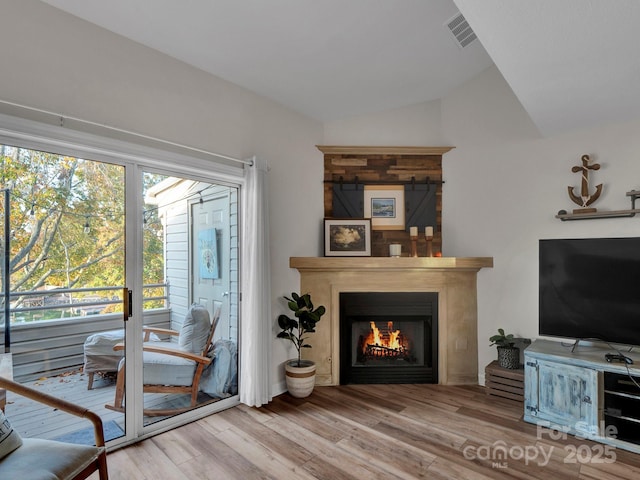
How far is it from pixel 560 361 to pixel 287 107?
320 cm

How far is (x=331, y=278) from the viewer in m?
3.58

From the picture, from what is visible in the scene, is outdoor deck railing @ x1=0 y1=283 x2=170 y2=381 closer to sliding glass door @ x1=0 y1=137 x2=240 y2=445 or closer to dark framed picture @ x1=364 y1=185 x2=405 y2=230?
sliding glass door @ x1=0 y1=137 x2=240 y2=445

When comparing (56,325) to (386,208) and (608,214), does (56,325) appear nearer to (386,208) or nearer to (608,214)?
(386,208)

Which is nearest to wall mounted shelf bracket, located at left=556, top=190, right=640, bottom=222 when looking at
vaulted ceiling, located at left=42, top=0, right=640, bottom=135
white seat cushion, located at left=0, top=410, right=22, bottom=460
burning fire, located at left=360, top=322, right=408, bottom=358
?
vaulted ceiling, located at left=42, top=0, right=640, bottom=135

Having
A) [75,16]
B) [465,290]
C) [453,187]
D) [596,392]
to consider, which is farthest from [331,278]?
[75,16]

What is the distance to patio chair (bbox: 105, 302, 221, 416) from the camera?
8.48ft

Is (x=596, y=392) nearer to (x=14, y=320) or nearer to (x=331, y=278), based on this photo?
(x=331, y=278)

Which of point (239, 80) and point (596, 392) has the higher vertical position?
point (239, 80)

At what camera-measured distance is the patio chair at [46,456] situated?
4.73 feet

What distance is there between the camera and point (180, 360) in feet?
9.06

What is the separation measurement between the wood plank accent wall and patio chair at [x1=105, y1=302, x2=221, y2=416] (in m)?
1.72

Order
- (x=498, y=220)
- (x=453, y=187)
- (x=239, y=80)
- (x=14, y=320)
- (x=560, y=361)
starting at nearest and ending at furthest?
1. (x=14, y=320)
2. (x=560, y=361)
3. (x=239, y=80)
4. (x=498, y=220)
5. (x=453, y=187)

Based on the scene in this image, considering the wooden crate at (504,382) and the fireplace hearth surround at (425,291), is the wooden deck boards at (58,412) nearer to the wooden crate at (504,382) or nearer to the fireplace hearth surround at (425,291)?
the fireplace hearth surround at (425,291)

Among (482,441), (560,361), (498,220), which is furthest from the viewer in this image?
(498,220)
